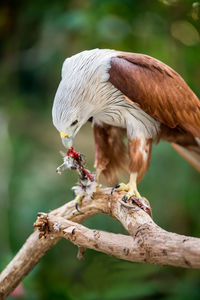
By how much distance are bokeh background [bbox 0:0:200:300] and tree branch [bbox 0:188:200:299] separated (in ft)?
4.04

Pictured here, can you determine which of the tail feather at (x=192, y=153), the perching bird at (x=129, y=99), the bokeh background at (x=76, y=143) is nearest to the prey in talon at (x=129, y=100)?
the perching bird at (x=129, y=99)

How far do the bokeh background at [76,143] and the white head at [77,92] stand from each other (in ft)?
4.16

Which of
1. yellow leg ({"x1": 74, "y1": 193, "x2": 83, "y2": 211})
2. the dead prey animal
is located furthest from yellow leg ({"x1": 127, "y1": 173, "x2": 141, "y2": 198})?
yellow leg ({"x1": 74, "y1": 193, "x2": 83, "y2": 211})

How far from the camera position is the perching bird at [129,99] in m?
2.38

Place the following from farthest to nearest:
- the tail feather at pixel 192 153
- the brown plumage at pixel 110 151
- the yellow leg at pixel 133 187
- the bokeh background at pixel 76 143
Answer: the bokeh background at pixel 76 143, the tail feather at pixel 192 153, the brown plumage at pixel 110 151, the yellow leg at pixel 133 187

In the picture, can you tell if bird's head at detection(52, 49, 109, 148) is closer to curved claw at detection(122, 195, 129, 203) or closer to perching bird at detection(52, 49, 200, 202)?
perching bird at detection(52, 49, 200, 202)

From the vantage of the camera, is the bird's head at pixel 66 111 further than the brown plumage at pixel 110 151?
No

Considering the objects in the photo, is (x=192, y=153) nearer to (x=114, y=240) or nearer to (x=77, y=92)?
(x=77, y=92)

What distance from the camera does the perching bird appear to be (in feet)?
7.82

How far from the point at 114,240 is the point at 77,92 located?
39.3 inches

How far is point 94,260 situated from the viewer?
4262mm

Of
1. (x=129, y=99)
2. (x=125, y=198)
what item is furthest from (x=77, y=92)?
(x=125, y=198)

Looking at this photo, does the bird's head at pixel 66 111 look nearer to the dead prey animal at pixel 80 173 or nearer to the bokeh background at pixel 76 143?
the dead prey animal at pixel 80 173

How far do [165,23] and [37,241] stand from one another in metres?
3.08
